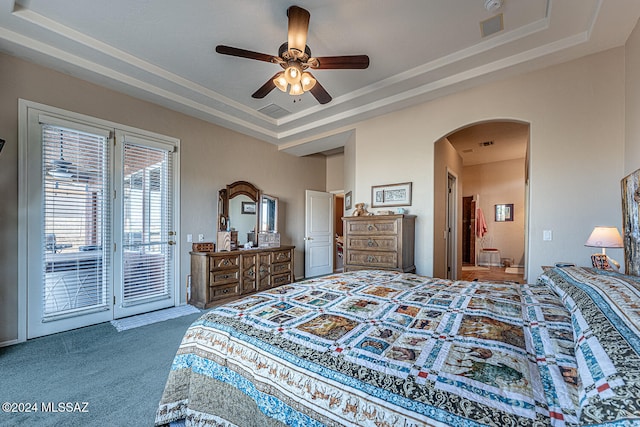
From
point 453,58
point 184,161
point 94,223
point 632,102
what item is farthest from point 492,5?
point 94,223

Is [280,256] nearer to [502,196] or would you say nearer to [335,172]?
[335,172]

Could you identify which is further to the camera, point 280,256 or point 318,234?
point 318,234

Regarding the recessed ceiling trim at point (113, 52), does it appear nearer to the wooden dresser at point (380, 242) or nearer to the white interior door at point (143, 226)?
the white interior door at point (143, 226)

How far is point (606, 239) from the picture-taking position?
2.17 metres

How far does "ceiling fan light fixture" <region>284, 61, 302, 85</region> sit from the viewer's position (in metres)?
2.26

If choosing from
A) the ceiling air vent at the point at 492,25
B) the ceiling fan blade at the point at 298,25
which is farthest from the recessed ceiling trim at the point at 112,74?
the ceiling air vent at the point at 492,25

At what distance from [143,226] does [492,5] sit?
14.5 feet

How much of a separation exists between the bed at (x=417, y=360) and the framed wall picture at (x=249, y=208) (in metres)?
3.32

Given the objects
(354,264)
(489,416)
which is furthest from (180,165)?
(489,416)

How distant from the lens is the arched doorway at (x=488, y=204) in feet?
16.7

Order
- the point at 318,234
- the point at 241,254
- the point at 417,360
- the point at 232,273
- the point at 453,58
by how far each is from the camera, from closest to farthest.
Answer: the point at 417,360 < the point at 453,58 < the point at 232,273 < the point at 241,254 < the point at 318,234

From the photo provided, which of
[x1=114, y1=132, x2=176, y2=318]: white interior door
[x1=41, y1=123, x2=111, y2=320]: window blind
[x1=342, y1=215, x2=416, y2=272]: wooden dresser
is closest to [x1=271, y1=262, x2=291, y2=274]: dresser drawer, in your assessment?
[x1=342, y1=215, x2=416, y2=272]: wooden dresser

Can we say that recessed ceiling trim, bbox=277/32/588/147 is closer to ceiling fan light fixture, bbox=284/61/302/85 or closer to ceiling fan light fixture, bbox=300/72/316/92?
ceiling fan light fixture, bbox=300/72/316/92

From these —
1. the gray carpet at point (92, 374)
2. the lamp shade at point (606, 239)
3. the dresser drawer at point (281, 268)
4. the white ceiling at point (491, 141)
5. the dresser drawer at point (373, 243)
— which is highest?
the white ceiling at point (491, 141)
